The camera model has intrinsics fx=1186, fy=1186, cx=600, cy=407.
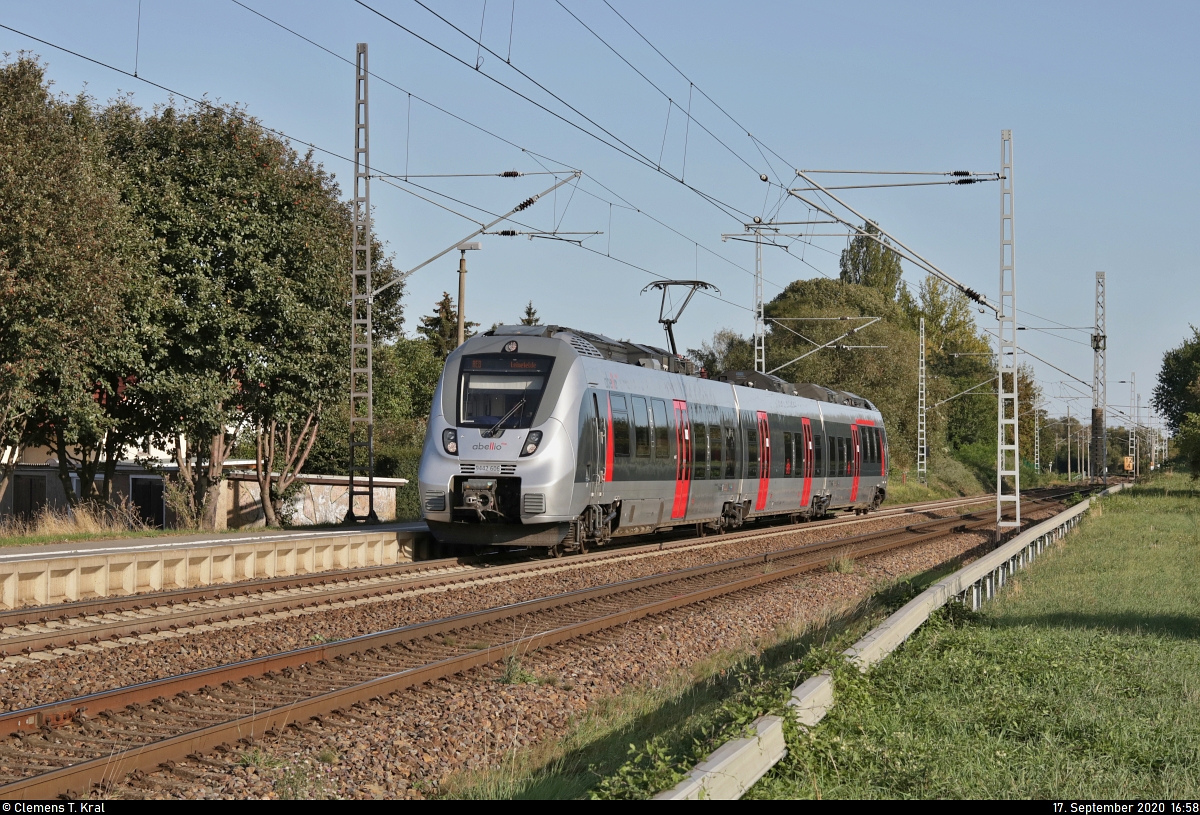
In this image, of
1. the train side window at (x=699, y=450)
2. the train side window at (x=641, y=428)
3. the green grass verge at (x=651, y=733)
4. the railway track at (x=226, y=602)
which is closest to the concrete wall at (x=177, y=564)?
the railway track at (x=226, y=602)

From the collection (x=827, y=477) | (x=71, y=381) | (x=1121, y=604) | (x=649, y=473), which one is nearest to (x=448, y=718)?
(x=1121, y=604)

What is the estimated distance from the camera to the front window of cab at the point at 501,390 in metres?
18.1

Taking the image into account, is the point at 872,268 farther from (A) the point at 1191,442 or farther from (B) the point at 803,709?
(B) the point at 803,709

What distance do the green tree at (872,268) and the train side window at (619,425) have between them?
7647 cm

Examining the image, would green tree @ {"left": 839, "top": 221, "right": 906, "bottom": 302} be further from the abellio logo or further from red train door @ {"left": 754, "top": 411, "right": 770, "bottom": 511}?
the abellio logo

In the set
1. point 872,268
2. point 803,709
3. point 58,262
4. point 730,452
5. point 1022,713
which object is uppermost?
point 872,268

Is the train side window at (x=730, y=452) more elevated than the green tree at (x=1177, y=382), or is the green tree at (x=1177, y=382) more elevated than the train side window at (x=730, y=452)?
the green tree at (x=1177, y=382)

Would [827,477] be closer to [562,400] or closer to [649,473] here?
[649,473]

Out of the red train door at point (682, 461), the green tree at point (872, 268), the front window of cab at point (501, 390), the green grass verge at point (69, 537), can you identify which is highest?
the green tree at point (872, 268)

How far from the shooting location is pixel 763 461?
27.5 metres

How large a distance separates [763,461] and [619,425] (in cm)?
844

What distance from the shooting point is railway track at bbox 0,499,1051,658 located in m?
11.1

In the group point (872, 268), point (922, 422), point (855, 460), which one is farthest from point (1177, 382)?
point (855, 460)

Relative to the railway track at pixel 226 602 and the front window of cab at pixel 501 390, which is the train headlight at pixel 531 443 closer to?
the front window of cab at pixel 501 390
